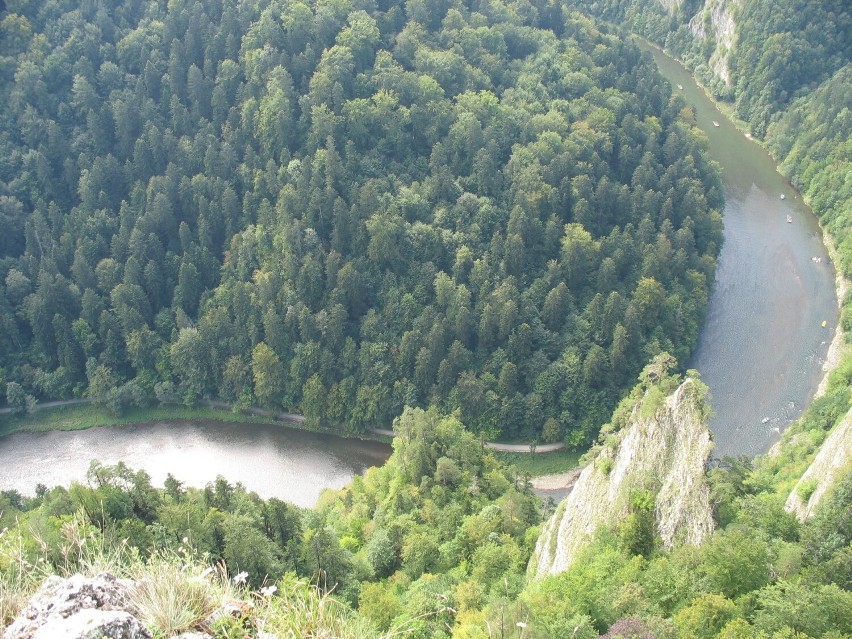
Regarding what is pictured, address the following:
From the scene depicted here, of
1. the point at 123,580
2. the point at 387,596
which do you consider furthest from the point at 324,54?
the point at 123,580

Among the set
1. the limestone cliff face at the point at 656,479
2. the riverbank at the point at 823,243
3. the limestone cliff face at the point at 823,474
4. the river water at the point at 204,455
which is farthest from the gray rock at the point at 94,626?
the riverbank at the point at 823,243

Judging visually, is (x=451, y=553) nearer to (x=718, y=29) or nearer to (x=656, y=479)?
(x=656, y=479)

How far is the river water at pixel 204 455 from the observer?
6512 cm

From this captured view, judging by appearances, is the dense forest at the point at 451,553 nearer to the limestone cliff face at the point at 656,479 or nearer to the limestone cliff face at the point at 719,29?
the limestone cliff face at the point at 656,479

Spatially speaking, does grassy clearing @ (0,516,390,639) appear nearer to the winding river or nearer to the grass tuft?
the grass tuft

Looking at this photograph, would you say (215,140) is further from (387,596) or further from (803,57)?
(803,57)

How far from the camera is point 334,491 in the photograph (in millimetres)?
59000

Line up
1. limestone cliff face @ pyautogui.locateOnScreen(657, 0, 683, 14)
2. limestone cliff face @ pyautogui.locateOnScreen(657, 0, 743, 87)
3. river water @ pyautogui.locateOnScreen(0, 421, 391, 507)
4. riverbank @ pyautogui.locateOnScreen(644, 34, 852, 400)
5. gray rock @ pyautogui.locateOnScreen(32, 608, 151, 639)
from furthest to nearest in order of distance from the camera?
limestone cliff face @ pyautogui.locateOnScreen(657, 0, 683, 14), limestone cliff face @ pyautogui.locateOnScreen(657, 0, 743, 87), riverbank @ pyautogui.locateOnScreen(644, 34, 852, 400), river water @ pyautogui.locateOnScreen(0, 421, 391, 507), gray rock @ pyautogui.locateOnScreen(32, 608, 151, 639)

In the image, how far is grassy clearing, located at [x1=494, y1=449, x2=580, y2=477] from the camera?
6550 cm

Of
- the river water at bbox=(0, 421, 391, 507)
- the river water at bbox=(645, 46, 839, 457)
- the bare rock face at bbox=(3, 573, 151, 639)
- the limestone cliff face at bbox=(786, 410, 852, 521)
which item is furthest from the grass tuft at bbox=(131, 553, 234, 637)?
the river water at bbox=(645, 46, 839, 457)

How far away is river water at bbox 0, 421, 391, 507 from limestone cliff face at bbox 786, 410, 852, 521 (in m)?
39.9

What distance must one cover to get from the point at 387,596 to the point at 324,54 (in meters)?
59.3

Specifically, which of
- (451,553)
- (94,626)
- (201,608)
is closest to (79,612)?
(94,626)

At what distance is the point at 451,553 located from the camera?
143 feet
